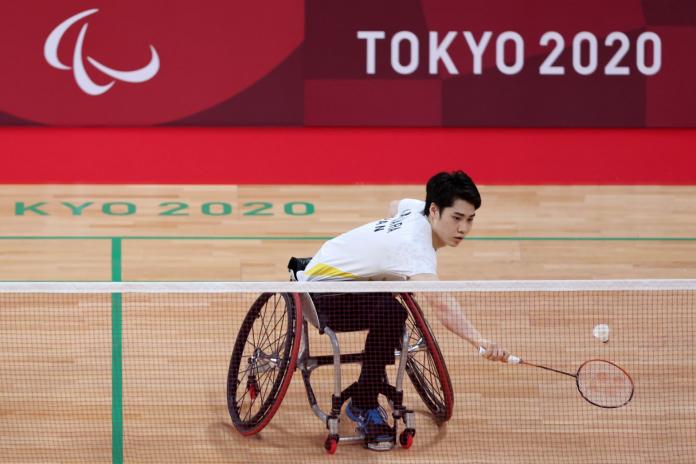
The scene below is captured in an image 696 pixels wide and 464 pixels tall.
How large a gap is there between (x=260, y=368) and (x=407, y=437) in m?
→ 0.75

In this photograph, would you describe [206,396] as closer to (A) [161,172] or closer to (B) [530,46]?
(A) [161,172]

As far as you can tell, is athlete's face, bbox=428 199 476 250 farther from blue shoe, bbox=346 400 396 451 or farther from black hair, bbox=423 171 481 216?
blue shoe, bbox=346 400 396 451

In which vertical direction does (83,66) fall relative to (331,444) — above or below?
above

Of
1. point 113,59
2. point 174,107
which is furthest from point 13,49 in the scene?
point 174,107

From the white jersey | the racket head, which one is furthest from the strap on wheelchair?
the racket head

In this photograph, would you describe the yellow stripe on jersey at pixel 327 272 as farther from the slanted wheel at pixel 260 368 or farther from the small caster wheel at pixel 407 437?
the small caster wheel at pixel 407 437

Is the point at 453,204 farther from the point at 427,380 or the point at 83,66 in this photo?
the point at 83,66

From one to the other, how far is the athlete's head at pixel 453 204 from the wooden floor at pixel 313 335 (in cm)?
98

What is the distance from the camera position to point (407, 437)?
165 inches

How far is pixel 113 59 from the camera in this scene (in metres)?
7.45

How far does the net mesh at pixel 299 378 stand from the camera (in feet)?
13.9

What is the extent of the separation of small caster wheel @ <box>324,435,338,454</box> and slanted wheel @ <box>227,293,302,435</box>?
284 millimetres

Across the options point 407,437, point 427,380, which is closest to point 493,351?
point 407,437

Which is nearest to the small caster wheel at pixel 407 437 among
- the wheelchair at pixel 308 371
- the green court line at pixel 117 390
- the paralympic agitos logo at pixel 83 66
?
the wheelchair at pixel 308 371
